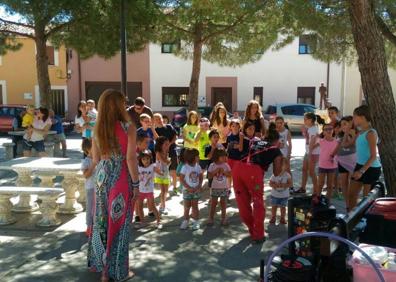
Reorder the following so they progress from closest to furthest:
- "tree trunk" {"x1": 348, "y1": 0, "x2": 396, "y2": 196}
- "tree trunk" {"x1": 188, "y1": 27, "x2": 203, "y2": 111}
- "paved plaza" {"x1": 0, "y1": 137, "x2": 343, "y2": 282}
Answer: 1. "paved plaza" {"x1": 0, "y1": 137, "x2": 343, "y2": 282}
2. "tree trunk" {"x1": 348, "y1": 0, "x2": 396, "y2": 196}
3. "tree trunk" {"x1": 188, "y1": 27, "x2": 203, "y2": 111}

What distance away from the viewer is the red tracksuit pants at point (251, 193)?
5.66 metres

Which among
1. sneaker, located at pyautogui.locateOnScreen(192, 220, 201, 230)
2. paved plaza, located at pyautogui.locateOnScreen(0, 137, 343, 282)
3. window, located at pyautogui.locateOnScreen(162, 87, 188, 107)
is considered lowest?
paved plaza, located at pyautogui.locateOnScreen(0, 137, 343, 282)

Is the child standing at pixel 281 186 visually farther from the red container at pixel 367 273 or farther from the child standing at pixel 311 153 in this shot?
the red container at pixel 367 273

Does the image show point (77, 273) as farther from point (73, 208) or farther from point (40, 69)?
point (40, 69)

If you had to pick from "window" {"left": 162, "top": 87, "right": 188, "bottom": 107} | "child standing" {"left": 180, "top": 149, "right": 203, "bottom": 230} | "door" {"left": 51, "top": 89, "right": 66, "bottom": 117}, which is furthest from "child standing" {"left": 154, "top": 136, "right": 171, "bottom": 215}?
"door" {"left": 51, "top": 89, "right": 66, "bottom": 117}

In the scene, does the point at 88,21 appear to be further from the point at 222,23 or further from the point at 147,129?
the point at 147,129

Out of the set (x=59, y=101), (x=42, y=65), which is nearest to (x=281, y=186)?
(x=42, y=65)

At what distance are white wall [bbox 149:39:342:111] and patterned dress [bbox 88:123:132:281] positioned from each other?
24.2 metres

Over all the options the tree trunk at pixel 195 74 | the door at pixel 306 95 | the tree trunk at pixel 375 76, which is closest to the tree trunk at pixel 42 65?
the tree trunk at pixel 195 74

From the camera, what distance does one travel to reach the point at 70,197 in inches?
279

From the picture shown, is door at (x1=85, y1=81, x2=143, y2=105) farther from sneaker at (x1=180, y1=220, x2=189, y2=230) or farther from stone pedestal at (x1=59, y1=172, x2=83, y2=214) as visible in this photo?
sneaker at (x1=180, y1=220, x2=189, y2=230)

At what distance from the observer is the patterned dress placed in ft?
14.3

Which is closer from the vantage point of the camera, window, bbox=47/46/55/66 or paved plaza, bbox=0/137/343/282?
paved plaza, bbox=0/137/343/282

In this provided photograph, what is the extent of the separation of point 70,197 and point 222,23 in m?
9.73
